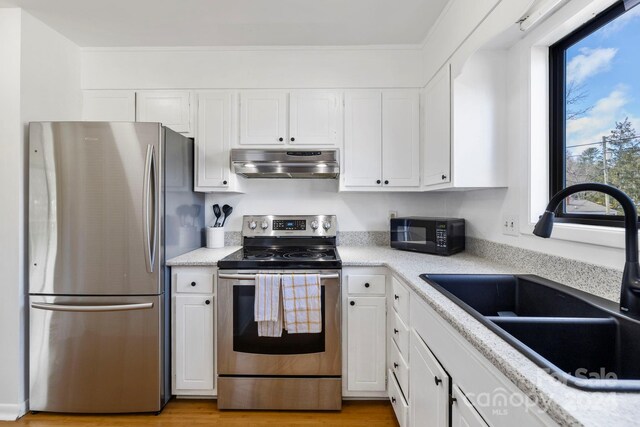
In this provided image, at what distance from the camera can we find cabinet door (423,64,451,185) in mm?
1821

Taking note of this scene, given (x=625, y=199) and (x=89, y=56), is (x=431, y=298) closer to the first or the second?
(x=625, y=199)

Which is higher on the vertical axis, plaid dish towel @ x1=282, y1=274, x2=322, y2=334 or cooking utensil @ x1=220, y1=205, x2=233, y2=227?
cooking utensil @ x1=220, y1=205, x2=233, y2=227

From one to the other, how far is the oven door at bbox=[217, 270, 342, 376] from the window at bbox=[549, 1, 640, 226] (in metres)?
1.28

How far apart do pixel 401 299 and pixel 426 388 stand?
46 centimetres

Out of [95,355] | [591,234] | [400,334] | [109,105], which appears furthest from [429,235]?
[109,105]

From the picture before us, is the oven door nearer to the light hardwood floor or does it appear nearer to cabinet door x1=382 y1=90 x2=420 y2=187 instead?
the light hardwood floor

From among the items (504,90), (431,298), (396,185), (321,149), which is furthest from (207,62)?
(431,298)

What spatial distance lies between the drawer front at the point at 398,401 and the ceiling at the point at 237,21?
2.23 meters

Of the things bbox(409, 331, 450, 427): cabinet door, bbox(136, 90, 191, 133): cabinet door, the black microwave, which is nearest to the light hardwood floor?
bbox(409, 331, 450, 427): cabinet door

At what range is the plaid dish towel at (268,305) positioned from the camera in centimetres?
178

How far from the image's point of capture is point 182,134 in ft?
7.48

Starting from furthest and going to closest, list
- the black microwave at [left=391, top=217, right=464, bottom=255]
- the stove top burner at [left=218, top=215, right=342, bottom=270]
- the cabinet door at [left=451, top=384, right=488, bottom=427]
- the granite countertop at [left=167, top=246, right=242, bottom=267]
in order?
the stove top burner at [left=218, top=215, right=342, bottom=270] → the black microwave at [left=391, top=217, right=464, bottom=255] → the granite countertop at [left=167, top=246, right=242, bottom=267] → the cabinet door at [left=451, top=384, right=488, bottom=427]

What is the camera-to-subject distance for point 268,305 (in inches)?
70.4

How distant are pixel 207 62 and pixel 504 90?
2024mm
